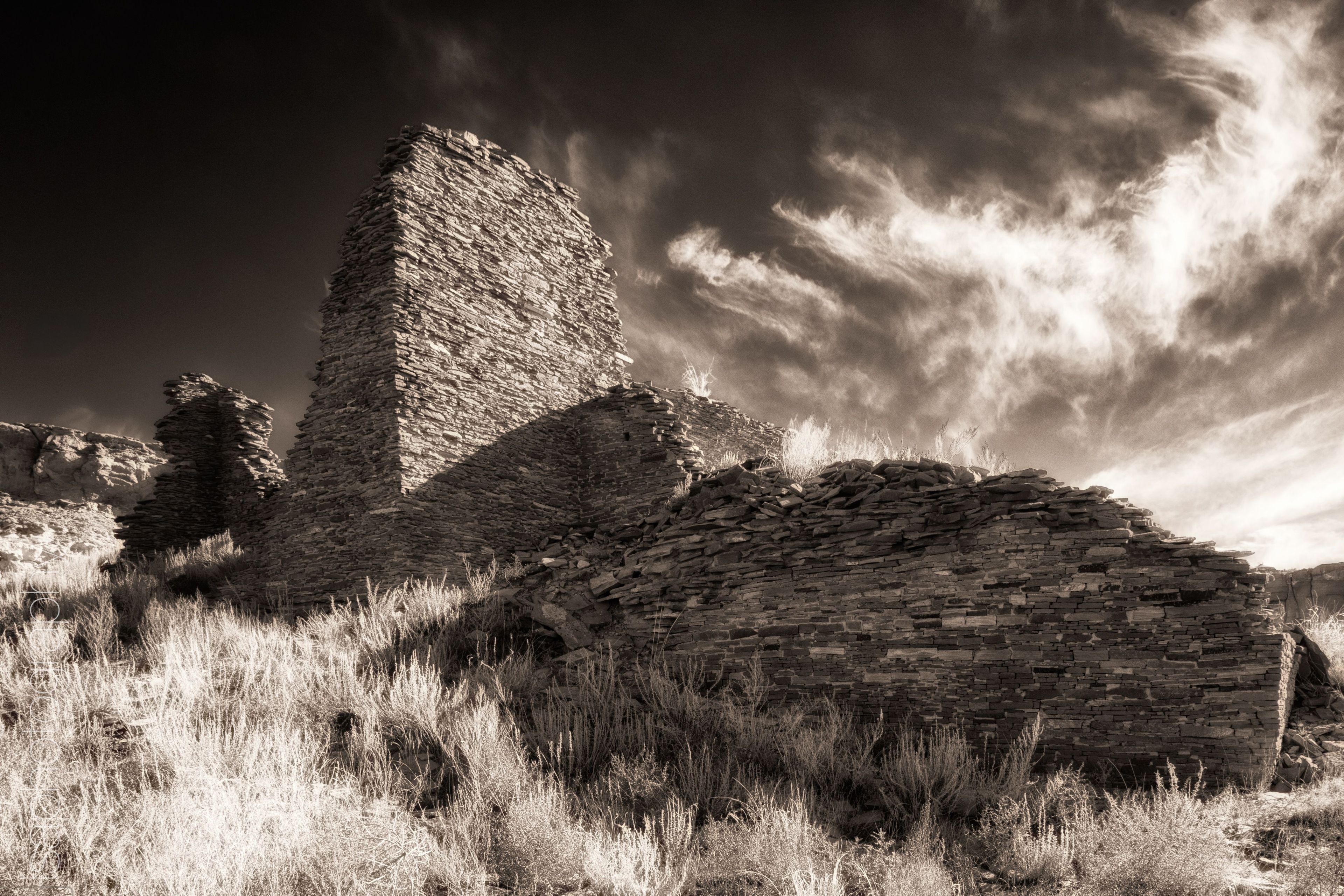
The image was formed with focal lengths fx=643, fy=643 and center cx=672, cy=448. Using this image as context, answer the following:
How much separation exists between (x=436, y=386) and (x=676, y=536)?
5055 mm

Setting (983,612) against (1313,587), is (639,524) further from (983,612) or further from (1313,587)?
(1313,587)

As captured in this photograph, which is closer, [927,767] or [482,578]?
[927,767]

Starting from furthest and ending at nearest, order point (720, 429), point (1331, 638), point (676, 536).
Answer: point (720, 429) < point (1331, 638) < point (676, 536)

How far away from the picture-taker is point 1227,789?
486cm

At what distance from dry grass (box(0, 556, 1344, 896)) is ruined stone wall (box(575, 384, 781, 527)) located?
194 inches

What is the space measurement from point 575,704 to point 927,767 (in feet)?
9.71

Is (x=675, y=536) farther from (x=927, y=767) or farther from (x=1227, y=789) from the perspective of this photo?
(x=1227, y=789)

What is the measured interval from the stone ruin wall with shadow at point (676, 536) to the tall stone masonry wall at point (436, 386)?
42 mm

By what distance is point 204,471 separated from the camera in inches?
548

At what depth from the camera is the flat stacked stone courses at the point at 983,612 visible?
17.3ft

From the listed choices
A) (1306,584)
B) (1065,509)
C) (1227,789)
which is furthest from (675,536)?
(1306,584)

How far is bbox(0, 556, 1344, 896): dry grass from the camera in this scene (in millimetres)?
3164

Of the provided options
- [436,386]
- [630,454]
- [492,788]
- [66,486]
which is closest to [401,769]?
[492,788]

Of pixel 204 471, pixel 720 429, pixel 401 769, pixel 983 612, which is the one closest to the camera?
pixel 401 769
